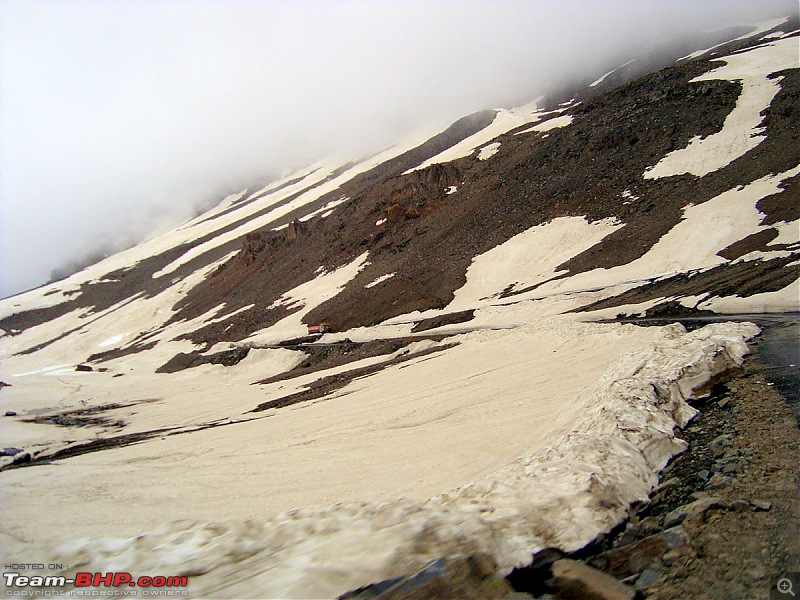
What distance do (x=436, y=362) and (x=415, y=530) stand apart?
11016 mm

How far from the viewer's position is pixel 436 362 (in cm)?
1462

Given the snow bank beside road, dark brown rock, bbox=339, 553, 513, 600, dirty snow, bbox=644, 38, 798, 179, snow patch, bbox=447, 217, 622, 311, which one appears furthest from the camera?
dirty snow, bbox=644, 38, 798, 179

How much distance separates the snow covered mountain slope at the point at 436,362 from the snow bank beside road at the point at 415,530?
0.02 m

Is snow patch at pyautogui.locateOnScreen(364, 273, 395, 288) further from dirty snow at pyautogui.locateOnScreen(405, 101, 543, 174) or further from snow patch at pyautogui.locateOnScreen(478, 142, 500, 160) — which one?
dirty snow at pyautogui.locateOnScreen(405, 101, 543, 174)

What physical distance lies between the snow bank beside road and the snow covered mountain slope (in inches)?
0.9

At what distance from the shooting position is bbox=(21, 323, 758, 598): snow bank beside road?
3.33 meters

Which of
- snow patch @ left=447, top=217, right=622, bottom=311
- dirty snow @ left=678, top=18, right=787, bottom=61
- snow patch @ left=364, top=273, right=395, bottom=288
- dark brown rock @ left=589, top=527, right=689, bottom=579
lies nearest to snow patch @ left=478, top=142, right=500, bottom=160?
snow patch @ left=447, top=217, right=622, bottom=311

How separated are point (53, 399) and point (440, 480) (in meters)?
23.2

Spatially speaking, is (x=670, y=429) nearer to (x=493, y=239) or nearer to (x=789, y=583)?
(x=789, y=583)

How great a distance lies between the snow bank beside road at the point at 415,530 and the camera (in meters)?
3.33

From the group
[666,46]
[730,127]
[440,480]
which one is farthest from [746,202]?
[666,46]

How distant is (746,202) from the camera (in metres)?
25.2

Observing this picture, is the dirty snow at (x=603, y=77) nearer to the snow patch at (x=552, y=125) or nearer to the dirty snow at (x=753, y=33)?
the dirty snow at (x=753, y=33)

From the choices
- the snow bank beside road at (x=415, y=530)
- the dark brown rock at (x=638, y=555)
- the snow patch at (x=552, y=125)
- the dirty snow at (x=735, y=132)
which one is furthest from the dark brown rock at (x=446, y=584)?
the snow patch at (x=552, y=125)
